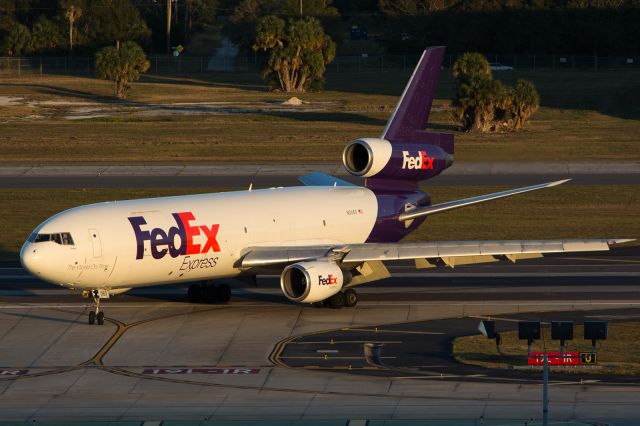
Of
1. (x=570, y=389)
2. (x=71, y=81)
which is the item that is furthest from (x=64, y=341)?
(x=71, y=81)

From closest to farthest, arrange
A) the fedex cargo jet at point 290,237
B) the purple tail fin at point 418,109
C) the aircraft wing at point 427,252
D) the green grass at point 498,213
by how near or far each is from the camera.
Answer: the fedex cargo jet at point 290,237
the aircraft wing at point 427,252
the purple tail fin at point 418,109
the green grass at point 498,213

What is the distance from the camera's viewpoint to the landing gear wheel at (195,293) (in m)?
47.5

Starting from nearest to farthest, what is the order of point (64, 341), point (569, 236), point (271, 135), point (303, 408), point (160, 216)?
1. point (303, 408)
2. point (64, 341)
3. point (160, 216)
4. point (569, 236)
5. point (271, 135)

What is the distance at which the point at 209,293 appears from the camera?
47281mm

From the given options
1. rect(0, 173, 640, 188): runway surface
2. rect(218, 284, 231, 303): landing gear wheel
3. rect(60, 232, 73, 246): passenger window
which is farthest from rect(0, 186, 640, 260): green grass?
rect(60, 232, 73, 246): passenger window

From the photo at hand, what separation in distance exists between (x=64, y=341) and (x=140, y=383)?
6365mm

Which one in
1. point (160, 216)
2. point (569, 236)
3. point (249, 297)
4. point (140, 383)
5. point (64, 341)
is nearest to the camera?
point (140, 383)

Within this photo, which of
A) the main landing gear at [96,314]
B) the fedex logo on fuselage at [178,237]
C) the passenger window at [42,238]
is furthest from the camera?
the main landing gear at [96,314]

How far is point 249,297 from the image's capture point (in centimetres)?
4875

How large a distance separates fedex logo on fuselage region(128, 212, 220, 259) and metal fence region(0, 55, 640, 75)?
118158mm

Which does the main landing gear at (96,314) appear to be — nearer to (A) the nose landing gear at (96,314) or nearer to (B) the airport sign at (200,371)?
(A) the nose landing gear at (96,314)

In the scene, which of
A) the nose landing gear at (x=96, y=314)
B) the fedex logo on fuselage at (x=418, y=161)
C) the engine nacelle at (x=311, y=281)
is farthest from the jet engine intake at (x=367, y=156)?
the nose landing gear at (x=96, y=314)

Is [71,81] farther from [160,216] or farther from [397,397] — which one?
[397,397]

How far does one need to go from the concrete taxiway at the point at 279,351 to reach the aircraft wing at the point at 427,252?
72.2 inches
